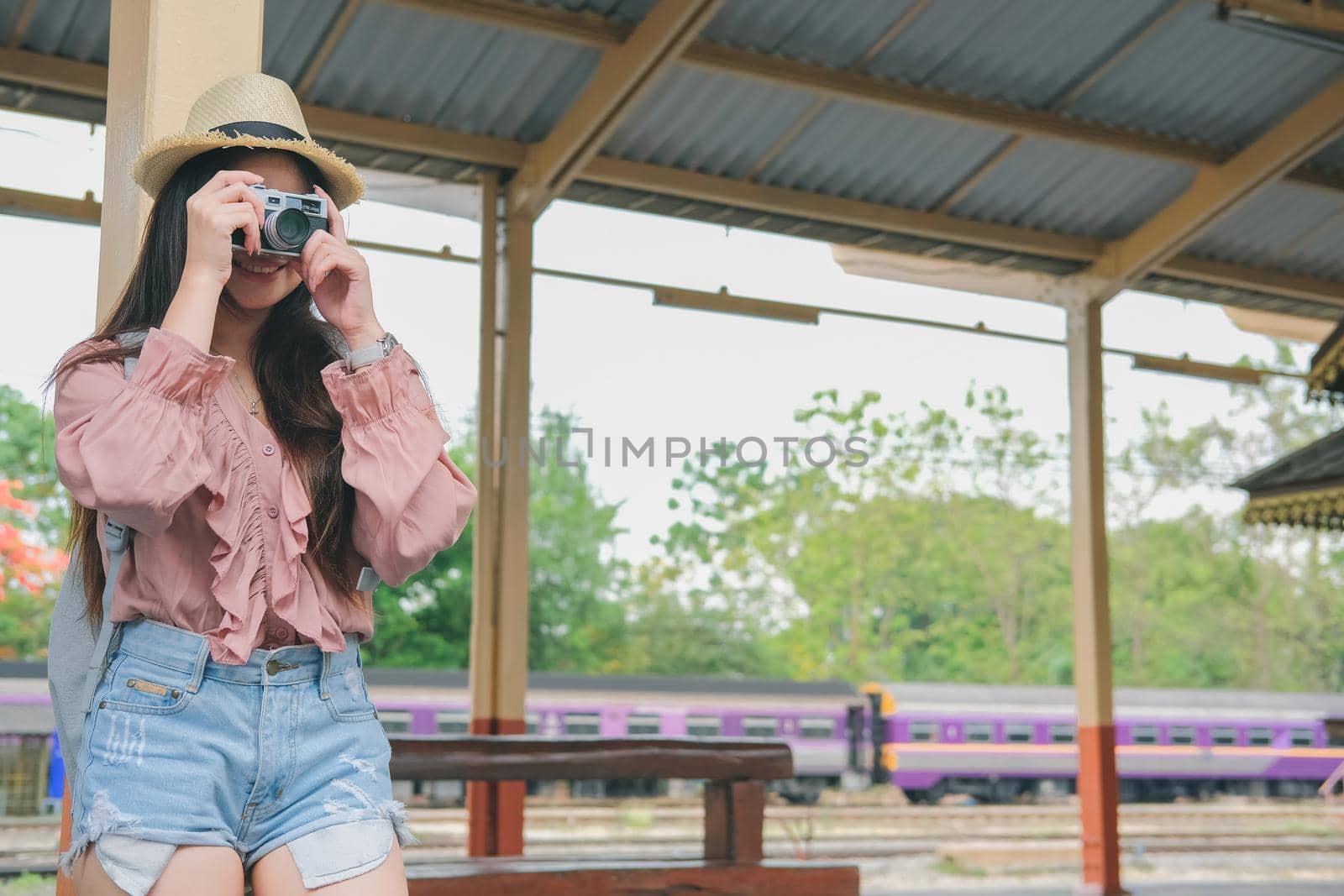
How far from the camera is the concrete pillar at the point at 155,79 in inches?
65.3

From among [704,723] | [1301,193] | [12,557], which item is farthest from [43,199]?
[12,557]

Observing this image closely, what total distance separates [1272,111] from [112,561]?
7229mm

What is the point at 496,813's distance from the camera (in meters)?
6.47

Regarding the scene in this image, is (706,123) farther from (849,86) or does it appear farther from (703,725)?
(703,725)

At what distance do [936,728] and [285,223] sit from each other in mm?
14929

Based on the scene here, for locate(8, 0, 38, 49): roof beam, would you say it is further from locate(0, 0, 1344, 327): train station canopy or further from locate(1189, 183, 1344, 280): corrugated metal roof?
A: locate(1189, 183, 1344, 280): corrugated metal roof

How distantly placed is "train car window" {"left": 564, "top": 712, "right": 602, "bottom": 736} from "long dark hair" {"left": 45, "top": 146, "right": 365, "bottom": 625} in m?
13.0

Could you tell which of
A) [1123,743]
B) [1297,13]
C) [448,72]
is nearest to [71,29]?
[448,72]

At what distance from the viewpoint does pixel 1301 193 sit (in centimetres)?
788

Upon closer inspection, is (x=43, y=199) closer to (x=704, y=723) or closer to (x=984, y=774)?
(x=704, y=723)

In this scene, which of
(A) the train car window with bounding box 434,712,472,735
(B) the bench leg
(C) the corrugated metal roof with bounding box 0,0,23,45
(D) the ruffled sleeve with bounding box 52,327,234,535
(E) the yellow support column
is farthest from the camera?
(A) the train car window with bounding box 434,712,472,735

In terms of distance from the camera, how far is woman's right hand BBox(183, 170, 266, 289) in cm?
129

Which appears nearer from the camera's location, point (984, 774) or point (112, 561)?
point (112, 561)

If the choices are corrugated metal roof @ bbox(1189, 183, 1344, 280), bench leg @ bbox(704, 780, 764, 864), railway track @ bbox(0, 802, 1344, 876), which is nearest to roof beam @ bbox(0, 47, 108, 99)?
bench leg @ bbox(704, 780, 764, 864)
